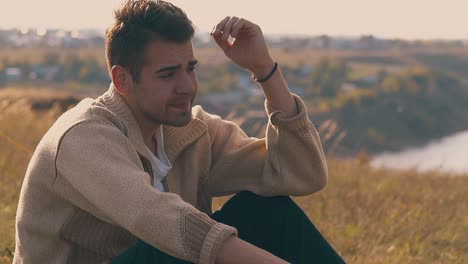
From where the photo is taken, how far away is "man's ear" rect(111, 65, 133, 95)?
8.88 feet

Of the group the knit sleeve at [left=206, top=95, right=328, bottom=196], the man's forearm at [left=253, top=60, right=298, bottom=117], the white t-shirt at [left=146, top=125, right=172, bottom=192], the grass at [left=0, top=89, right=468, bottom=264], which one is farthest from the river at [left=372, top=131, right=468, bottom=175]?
the white t-shirt at [left=146, top=125, right=172, bottom=192]

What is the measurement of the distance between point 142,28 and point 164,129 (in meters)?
0.43

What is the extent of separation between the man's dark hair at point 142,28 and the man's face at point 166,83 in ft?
0.08

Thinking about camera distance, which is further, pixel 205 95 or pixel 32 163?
pixel 205 95

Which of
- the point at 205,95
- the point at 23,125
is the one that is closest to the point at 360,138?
the point at 205,95

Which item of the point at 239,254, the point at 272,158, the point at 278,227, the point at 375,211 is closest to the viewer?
the point at 239,254

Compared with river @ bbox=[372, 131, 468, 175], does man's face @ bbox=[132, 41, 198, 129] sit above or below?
above

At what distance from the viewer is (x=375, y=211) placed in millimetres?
5375

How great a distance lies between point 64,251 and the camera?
2.62 metres

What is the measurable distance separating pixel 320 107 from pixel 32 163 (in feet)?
177

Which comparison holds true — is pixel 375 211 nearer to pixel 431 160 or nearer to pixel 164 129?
pixel 164 129

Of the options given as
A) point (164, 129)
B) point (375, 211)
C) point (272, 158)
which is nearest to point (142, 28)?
point (164, 129)

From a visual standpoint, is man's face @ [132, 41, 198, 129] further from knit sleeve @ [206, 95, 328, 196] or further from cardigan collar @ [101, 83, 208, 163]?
knit sleeve @ [206, 95, 328, 196]

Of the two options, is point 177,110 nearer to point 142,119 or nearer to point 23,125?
point 142,119
